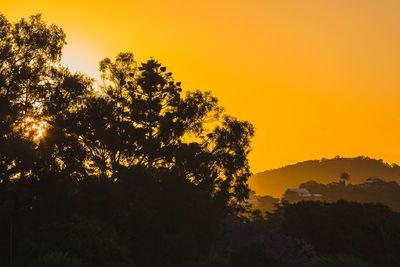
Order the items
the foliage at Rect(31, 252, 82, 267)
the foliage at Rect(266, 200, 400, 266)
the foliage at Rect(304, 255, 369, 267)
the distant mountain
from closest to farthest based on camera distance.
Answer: the foliage at Rect(31, 252, 82, 267) → the foliage at Rect(304, 255, 369, 267) → the foliage at Rect(266, 200, 400, 266) → the distant mountain

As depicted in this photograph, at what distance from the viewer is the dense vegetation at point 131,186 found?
1739 centimetres

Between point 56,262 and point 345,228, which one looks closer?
point 56,262

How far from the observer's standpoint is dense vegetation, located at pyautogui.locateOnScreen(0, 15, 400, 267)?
17.4 m

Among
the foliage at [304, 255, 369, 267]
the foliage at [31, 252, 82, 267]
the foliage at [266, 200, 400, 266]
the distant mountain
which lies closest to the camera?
the foliage at [31, 252, 82, 267]

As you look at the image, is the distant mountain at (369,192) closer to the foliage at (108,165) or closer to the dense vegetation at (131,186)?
the dense vegetation at (131,186)

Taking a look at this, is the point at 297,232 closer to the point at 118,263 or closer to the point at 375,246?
the point at 375,246

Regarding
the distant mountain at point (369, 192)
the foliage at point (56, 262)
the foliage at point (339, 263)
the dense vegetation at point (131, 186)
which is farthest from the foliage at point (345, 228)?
the distant mountain at point (369, 192)

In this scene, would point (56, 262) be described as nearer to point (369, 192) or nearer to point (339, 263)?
point (339, 263)

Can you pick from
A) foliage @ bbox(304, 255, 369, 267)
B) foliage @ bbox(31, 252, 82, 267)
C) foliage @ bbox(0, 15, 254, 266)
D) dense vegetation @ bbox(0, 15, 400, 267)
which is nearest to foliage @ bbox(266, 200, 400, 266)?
dense vegetation @ bbox(0, 15, 400, 267)

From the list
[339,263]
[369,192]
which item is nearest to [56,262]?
[339,263]

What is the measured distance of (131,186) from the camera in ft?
78.1

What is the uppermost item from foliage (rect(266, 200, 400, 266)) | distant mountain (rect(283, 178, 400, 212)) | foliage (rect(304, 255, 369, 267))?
distant mountain (rect(283, 178, 400, 212))

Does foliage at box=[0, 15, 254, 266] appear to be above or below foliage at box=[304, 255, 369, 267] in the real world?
above

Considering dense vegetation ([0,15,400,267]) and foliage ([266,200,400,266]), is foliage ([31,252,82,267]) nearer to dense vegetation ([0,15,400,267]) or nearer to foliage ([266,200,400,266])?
dense vegetation ([0,15,400,267])
